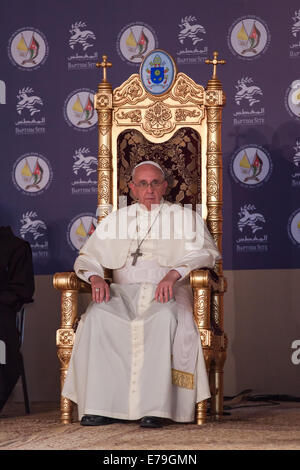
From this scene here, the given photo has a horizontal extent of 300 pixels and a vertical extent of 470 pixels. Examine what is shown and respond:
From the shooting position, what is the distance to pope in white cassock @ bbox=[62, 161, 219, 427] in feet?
15.7

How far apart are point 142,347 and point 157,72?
6.47 ft

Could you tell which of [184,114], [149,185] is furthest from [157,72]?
[149,185]

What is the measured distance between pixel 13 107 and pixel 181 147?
201 cm

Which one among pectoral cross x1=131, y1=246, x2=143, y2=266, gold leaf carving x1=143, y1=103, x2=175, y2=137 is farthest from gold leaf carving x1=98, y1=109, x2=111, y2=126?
pectoral cross x1=131, y1=246, x2=143, y2=266

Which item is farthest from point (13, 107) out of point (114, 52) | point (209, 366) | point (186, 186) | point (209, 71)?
point (209, 366)

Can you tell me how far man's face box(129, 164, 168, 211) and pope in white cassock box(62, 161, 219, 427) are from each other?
0.40m

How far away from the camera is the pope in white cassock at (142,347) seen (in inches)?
189

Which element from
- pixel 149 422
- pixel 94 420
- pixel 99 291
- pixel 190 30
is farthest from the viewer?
pixel 190 30

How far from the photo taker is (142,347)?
4.87m

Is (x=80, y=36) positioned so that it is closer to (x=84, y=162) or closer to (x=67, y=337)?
(x=84, y=162)

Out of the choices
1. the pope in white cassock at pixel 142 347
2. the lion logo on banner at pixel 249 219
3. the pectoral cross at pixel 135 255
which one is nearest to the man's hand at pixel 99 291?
the pope in white cassock at pixel 142 347

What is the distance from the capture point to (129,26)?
277 inches

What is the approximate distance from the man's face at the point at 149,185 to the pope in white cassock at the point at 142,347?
1.32 ft

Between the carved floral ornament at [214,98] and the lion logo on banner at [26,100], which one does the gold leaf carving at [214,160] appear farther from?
the lion logo on banner at [26,100]
